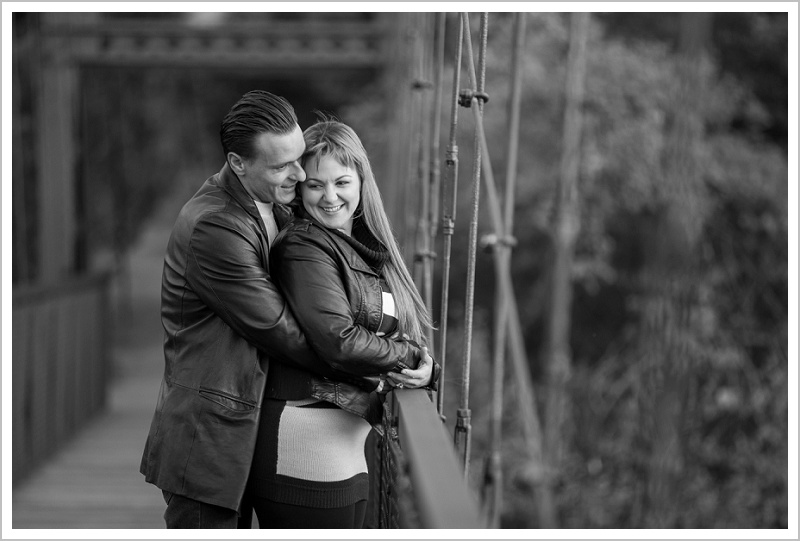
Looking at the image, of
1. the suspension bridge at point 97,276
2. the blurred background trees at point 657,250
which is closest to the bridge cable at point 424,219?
the suspension bridge at point 97,276

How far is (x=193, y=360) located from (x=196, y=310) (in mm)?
72

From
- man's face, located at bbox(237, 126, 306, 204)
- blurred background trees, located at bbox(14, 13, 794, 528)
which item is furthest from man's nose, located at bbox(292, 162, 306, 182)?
blurred background trees, located at bbox(14, 13, 794, 528)

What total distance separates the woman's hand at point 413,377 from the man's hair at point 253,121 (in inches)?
15.3

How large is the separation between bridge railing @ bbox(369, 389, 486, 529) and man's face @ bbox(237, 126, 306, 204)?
13.7 inches

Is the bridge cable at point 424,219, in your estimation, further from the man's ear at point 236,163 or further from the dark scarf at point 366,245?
the man's ear at point 236,163

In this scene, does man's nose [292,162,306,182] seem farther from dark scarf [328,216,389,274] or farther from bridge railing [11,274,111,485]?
bridge railing [11,274,111,485]

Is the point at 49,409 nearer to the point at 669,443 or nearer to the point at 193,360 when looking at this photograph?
the point at 669,443

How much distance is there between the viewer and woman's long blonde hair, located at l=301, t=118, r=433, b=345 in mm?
1616

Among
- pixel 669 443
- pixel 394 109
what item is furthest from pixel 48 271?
pixel 669 443

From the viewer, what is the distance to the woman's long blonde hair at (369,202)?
1.62m

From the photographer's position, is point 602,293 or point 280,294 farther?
point 602,293

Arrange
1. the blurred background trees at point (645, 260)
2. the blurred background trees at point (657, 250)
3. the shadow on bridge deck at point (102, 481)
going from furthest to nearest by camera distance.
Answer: the blurred background trees at point (657, 250) < the blurred background trees at point (645, 260) < the shadow on bridge deck at point (102, 481)

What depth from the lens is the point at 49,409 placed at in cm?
513

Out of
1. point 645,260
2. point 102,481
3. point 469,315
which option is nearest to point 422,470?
point 469,315
